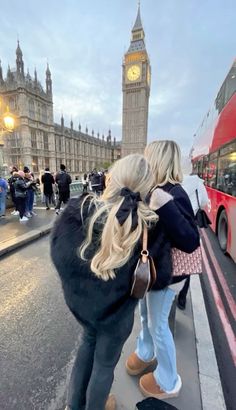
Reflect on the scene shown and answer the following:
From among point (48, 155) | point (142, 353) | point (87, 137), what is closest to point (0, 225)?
point (142, 353)

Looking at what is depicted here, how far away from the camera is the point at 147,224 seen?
988 mm

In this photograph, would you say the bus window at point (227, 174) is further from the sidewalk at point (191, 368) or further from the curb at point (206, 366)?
the curb at point (206, 366)

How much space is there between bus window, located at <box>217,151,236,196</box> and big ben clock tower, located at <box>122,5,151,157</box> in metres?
67.8

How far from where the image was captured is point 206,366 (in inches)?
73.3

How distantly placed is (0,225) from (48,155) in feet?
174

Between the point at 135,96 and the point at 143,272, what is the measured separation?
8210cm

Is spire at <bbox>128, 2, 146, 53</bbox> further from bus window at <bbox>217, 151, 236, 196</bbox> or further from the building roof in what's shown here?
bus window at <bbox>217, 151, 236, 196</bbox>

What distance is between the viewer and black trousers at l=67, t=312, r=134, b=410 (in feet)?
3.68

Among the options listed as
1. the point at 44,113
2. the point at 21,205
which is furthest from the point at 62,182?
A: the point at 44,113

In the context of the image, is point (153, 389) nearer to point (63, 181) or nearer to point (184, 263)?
point (184, 263)

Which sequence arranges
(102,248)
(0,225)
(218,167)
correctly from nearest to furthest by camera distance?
(102,248)
(218,167)
(0,225)

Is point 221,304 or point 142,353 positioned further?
point 221,304

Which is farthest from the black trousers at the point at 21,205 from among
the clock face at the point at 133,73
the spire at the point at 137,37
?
the spire at the point at 137,37

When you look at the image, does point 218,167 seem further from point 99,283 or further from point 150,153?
point 99,283
